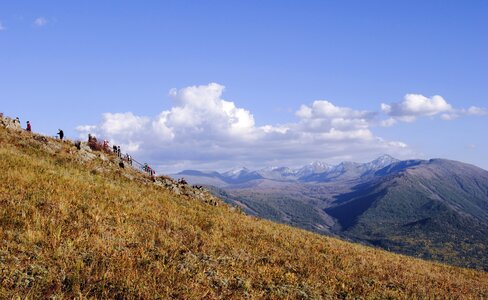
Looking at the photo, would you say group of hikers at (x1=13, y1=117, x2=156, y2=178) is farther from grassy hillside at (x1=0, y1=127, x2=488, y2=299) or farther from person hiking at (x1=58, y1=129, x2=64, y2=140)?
grassy hillside at (x1=0, y1=127, x2=488, y2=299)

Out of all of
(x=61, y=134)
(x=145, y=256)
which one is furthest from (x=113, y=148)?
(x=145, y=256)

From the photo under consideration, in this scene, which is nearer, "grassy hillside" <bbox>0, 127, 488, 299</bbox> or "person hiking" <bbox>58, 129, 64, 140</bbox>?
"grassy hillside" <bbox>0, 127, 488, 299</bbox>

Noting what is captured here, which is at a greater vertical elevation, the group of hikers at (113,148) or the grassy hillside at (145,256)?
the group of hikers at (113,148)

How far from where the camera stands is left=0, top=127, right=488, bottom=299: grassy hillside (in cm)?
977

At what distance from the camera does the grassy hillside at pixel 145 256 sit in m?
9.77

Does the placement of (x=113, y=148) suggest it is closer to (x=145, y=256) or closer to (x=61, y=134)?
(x=61, y=134)

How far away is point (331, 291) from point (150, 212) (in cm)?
967

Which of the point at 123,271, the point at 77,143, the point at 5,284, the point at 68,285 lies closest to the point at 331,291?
the point at 123,271

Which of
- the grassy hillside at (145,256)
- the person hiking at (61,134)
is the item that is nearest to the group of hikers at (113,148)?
the person hiking at (61,134)

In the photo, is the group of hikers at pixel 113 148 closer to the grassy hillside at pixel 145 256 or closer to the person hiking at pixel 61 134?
the person hiking at pixel 61 134

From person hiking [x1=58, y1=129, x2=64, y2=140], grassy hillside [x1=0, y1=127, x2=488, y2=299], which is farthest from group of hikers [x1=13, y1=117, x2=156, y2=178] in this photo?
grassy hillside [x1=0, y1=127, x2=488, y2=299]

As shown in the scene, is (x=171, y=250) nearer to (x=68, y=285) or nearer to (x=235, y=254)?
(x=235, y=254)

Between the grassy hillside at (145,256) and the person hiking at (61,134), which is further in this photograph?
the person hiking at (61,134)

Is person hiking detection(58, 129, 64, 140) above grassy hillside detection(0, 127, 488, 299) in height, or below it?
above
